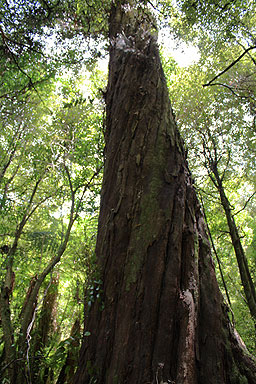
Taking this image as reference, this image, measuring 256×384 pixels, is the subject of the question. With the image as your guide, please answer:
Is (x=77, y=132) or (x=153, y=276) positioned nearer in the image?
(x=153, y=276)

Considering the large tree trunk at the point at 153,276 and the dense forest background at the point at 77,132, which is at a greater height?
the dense forest background at the point at 77,132

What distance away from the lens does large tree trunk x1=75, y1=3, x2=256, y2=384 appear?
5.64ft

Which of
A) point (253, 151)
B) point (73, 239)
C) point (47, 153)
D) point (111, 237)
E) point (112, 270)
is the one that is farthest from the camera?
point (73, 239)

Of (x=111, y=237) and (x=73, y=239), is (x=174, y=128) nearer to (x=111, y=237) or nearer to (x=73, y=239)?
(x=111, y=237)

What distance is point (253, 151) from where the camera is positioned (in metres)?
7.56

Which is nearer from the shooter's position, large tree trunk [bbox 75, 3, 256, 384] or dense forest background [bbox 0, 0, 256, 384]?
large tree trunk [bbox 75, 3, 256, 384]

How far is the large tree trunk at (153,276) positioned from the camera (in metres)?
1.72

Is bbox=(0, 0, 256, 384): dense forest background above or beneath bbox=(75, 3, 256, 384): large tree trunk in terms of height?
above

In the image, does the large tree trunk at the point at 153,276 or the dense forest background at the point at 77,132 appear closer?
the large tree trunk at the point at 153,276

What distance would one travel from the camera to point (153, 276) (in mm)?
1944

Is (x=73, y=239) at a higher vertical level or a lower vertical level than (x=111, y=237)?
higher

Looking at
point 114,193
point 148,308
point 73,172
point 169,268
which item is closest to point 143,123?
point 114,193

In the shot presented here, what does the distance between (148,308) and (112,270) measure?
19.8 inches

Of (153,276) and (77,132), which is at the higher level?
(77,132)
